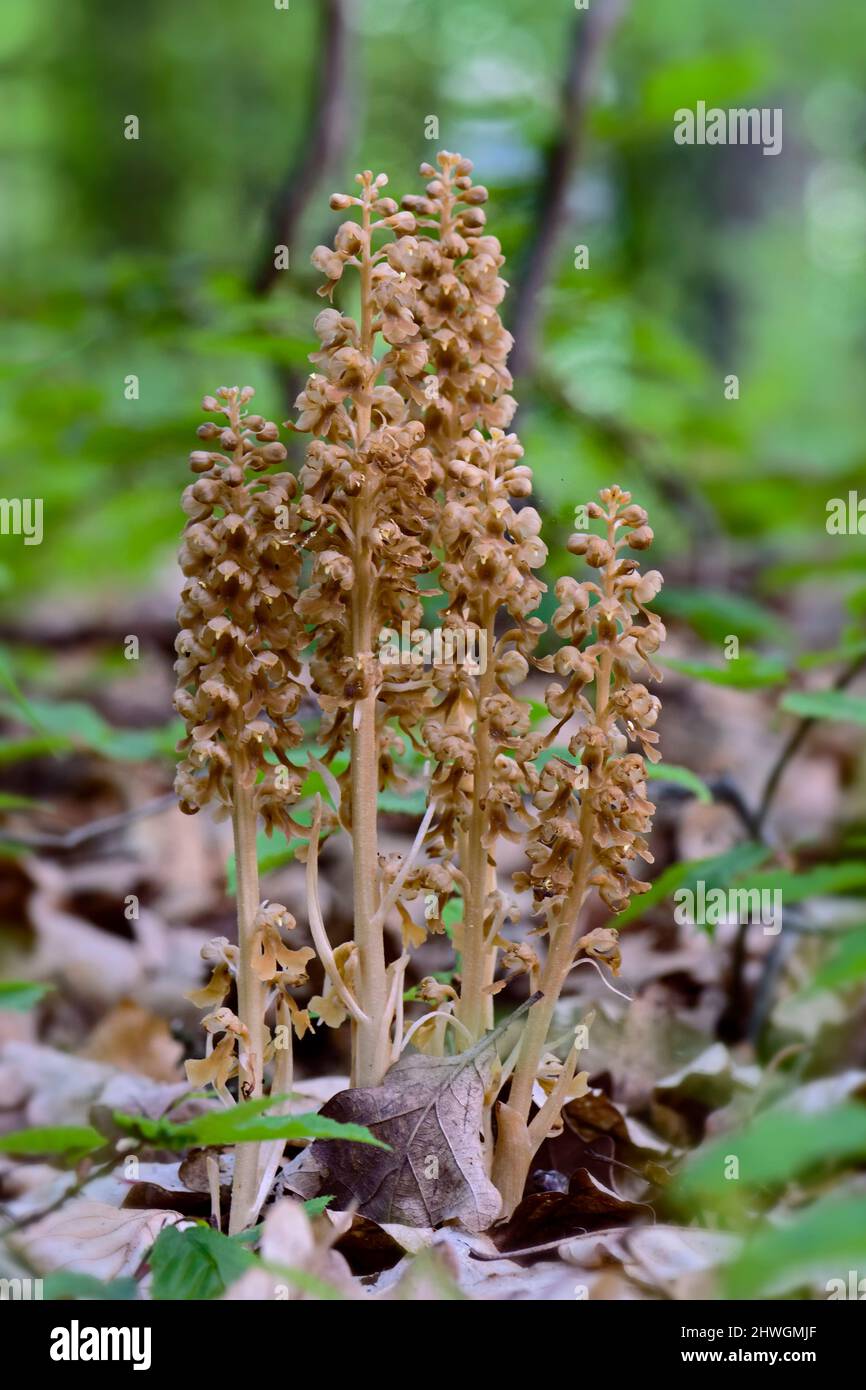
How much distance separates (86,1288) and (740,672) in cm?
158

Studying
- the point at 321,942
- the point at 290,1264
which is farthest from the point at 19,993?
the point at 290,1264

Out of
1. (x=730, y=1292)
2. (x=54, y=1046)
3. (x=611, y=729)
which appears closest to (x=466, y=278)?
(x=611, y=729)

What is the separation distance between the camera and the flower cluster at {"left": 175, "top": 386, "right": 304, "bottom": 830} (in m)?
1.68

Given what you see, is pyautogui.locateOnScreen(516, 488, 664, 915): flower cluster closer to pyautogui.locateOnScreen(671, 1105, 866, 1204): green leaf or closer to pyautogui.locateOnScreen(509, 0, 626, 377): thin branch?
pyautogui.locateOnScreen(671, 1105, 866, 1204): green leaf

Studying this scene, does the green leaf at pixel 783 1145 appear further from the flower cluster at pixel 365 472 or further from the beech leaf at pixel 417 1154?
the flower cluster at pixel 365 472

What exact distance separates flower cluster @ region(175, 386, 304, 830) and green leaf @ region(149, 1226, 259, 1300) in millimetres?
533

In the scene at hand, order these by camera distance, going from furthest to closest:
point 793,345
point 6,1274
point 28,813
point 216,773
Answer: point 793,345 → point 28,813 → point 216,773 → point 6,1274

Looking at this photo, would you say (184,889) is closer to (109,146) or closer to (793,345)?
(109,146)

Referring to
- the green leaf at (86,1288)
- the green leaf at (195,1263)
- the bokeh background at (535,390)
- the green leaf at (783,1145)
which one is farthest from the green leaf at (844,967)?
the green leaf at (86,1288)

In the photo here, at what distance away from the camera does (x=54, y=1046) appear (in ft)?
9.68

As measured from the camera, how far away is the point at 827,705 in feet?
7.81

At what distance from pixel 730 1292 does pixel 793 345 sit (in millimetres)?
12991

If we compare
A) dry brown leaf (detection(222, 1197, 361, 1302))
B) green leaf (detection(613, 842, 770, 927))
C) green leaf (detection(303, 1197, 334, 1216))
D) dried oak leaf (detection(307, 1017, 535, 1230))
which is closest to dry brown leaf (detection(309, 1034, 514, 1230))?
dried oak leaf (detection(307, 1017, 535, 1230))
